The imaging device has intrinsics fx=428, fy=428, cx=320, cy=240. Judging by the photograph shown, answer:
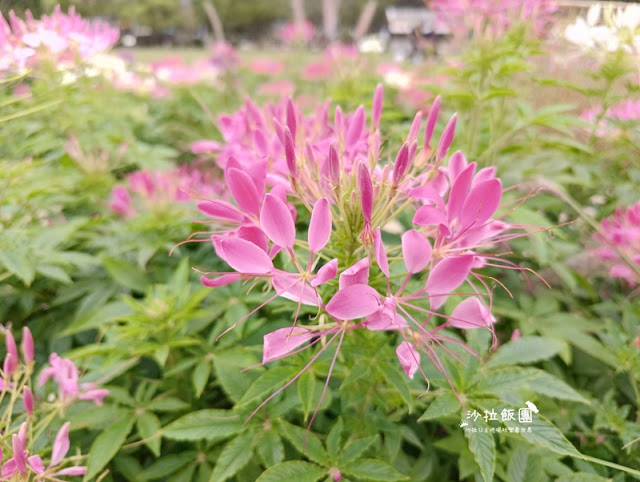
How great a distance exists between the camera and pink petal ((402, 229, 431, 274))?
57 cm

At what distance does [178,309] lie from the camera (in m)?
1.04

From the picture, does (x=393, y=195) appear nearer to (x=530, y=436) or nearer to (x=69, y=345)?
(x=530, y=436)

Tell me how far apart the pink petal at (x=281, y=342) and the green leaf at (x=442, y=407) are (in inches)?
9.4

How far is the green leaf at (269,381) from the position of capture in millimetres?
733

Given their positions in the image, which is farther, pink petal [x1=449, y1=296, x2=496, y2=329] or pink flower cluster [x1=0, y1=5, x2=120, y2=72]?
pink flower cluster [x1=0, y1=5, x2=120, y2=72]

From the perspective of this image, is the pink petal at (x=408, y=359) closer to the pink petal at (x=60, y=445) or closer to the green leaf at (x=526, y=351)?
the green leaf at (x=526, y=351)

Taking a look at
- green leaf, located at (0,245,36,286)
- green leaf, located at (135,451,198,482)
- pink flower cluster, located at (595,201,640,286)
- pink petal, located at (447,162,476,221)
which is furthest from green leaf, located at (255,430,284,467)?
pink flower cluster, located at (595,201,640,286)

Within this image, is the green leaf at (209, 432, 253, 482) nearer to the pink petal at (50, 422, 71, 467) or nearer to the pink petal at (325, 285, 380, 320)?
the pink petal at (50, 422, 71, 467)

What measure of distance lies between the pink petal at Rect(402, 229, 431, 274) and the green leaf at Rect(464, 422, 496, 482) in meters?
0.31

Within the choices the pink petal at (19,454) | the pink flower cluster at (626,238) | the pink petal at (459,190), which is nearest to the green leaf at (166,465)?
the pink petal at (19,454)

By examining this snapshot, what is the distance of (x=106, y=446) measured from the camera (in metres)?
0.88

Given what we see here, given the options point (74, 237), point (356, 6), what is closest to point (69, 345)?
point (74, 237)

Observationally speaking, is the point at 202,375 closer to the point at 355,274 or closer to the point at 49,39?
the point at 355,274

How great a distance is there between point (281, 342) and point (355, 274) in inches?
6.4
